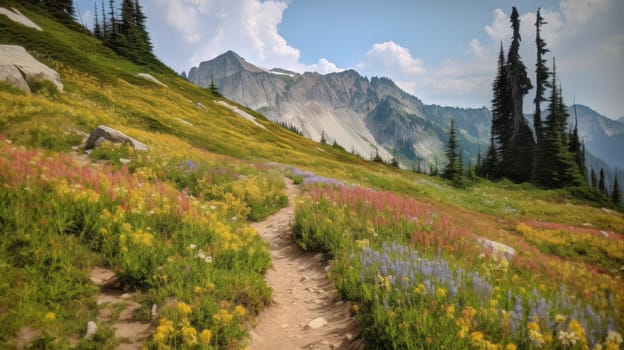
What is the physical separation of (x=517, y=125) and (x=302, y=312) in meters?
68.8

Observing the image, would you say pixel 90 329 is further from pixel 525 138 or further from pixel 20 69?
pixel 525 138

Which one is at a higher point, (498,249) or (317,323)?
(498,249)

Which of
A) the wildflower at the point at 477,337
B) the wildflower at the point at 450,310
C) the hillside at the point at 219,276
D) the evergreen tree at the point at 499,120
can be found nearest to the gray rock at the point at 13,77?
the hillside at the point at 219,276

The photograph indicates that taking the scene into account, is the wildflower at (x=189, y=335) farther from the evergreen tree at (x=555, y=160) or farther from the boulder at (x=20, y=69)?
the evergreen tree at (x=555, y=160)

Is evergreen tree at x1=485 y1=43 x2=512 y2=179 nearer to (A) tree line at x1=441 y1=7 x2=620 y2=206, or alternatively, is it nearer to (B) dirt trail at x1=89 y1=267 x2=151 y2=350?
(A) tree line at x1=441 y1=7 x2=620 y2=206

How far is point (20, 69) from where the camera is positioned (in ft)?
70.5

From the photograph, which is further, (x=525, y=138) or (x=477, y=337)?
(x=525, y=138)

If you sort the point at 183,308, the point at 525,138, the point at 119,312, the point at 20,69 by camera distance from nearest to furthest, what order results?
the point at 183,308 < the point at 119,312 < the point at 20,69 < the point at 525,138

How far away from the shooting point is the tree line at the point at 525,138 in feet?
145

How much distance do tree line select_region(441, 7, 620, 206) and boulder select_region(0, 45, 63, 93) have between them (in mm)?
45893

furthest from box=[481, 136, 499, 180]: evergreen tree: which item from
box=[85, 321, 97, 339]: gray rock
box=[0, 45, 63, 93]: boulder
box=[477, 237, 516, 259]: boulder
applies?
box=[0, 45, 63, 93]: boulder

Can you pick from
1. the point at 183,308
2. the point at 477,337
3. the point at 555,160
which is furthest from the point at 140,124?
the point at 555,160

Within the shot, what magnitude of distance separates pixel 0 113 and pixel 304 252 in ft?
56.7

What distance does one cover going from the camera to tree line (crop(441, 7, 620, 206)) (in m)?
44.3
